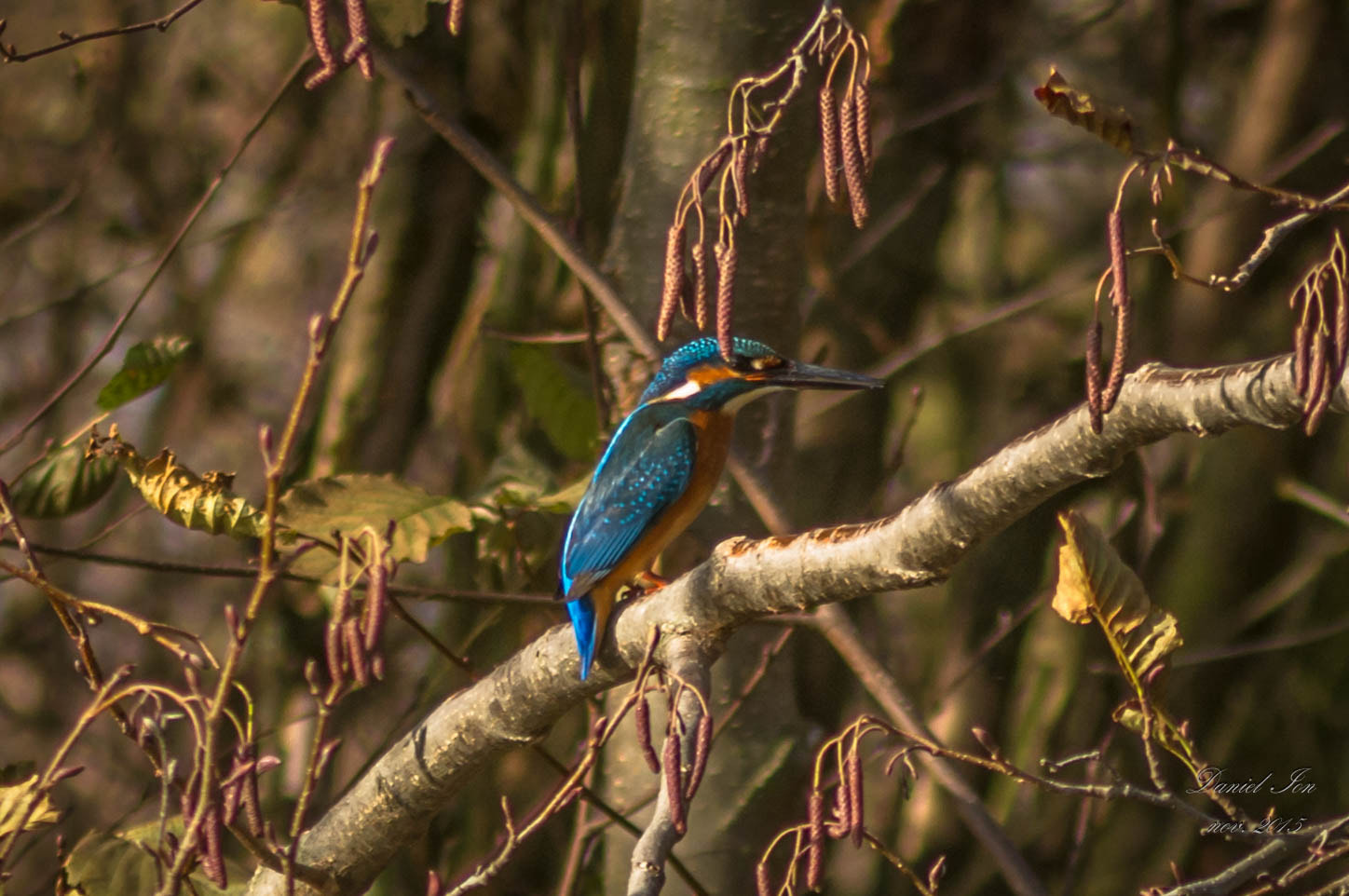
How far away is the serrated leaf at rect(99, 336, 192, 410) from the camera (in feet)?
7.47

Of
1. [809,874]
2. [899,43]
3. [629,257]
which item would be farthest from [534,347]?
[899,43]

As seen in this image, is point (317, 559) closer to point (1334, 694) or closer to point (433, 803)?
point (433, 803)

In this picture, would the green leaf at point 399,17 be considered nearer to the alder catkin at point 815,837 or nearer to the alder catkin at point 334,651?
the alder catkin at point 334,651

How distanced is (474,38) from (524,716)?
2.62 meters

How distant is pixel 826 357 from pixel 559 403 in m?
0.87

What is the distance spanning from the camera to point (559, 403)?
2.93 m

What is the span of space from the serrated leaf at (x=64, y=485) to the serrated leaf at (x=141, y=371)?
10 centimetres

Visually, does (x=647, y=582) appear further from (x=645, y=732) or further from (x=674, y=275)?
(x=645, y=732)

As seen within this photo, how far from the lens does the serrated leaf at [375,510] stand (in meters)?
2.29

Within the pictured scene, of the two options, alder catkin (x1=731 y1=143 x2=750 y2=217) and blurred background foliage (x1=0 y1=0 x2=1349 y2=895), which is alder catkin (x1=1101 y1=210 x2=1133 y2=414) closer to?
alder catkin (x1=731 y1=143 x2=750 y2=217)

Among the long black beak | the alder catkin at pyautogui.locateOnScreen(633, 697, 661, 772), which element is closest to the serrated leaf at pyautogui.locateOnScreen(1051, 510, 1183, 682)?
the alder catkin at pyautogui.locateOnScreen(633, 697, 661, 772)

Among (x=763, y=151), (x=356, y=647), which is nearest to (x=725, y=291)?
(x=763, y=151)

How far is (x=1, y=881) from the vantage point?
1.62 m

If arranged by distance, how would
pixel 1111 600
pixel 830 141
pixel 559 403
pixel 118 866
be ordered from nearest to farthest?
1. pixel 830 141
2. pixel 1111 600
3. pixel 118 866
4. pixel 559 403
